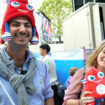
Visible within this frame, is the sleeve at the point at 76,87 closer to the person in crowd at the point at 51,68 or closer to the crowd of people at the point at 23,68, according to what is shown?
the crowd of people at the point at 23,68

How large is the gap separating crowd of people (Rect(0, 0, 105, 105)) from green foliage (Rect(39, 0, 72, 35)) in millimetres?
20449

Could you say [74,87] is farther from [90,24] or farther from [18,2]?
[90,24]

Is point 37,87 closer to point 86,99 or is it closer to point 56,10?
point 86,99

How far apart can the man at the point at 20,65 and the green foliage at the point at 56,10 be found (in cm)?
2049

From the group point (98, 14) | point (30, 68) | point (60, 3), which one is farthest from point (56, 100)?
point (60, 3)

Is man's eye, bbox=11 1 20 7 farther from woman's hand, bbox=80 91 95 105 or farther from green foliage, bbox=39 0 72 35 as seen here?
green foliage, bbox=39 0 72 35

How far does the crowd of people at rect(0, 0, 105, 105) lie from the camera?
144 cm

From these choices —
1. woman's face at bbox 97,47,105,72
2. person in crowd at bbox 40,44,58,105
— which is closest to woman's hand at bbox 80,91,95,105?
woman's face at bbox 97,47,105,72

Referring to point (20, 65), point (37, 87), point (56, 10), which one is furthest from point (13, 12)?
point (56, 10)

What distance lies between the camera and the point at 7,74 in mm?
1449

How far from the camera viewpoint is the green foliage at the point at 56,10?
71.7 feet

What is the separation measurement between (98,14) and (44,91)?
334 centimetres

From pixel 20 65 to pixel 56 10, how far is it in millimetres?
21015

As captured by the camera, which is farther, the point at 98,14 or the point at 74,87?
the point at 98,14
